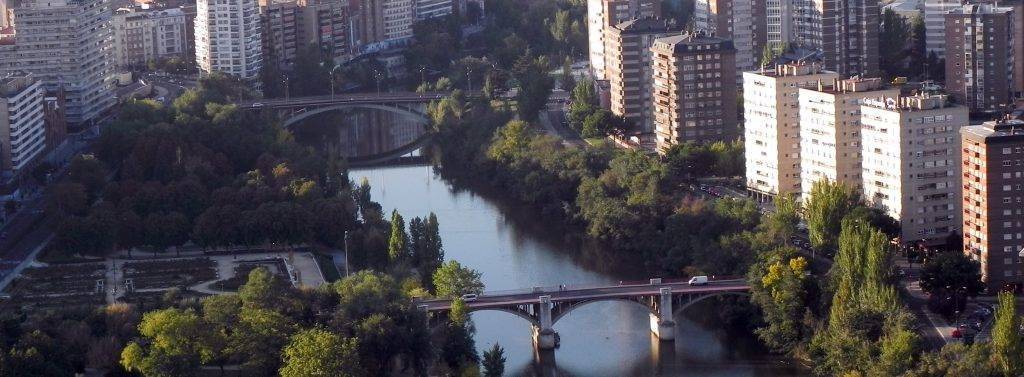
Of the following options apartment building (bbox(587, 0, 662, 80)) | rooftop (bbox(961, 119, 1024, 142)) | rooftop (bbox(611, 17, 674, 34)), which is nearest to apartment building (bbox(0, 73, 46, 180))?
rooftop (bbox(611, 17, 674, 34))

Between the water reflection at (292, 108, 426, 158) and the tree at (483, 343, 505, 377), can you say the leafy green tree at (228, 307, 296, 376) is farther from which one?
the water reflection at (292, 108, 426, 158)

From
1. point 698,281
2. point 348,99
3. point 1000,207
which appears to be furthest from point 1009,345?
point 348,99

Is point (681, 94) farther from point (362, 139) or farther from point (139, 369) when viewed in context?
point (139, 369)

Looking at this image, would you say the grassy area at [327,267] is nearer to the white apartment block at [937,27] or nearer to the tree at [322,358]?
the tree at [322,358]

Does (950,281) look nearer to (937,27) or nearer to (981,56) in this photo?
(981,56)

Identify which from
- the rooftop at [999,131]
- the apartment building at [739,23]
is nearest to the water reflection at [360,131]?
the apartment building at [739,23]

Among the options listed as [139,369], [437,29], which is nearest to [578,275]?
[139,369]
